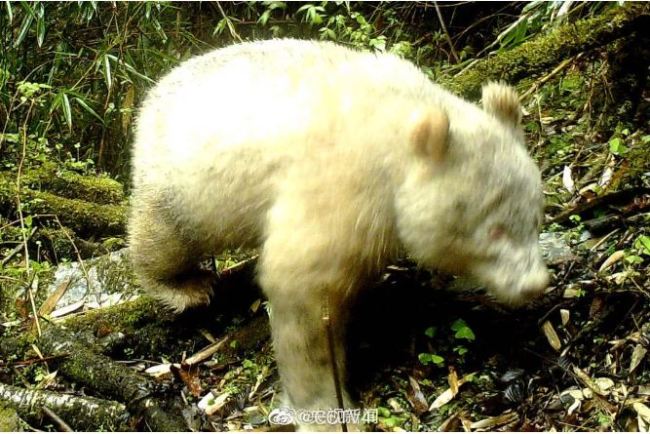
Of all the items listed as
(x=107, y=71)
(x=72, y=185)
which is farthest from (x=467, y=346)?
(x=107, y=71)

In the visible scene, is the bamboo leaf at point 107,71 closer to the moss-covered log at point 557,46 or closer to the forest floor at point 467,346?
the forest floor at point 467,346

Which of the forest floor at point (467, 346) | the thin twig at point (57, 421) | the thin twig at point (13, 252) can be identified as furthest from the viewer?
the thin twig at point (13, 252)

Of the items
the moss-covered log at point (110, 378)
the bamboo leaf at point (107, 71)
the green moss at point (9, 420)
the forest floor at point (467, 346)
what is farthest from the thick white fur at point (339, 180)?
the bamboo leaf at point (107, 71)

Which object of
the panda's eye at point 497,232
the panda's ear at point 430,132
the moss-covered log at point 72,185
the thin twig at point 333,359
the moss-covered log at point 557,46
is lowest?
the moss-covered log at point 72,185

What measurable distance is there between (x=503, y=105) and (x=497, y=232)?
632 millimetres

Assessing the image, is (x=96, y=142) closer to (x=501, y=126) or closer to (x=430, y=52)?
(x=430, y=52)

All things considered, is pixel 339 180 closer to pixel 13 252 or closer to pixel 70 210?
pixel 13 252

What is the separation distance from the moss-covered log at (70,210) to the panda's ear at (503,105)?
299 cm

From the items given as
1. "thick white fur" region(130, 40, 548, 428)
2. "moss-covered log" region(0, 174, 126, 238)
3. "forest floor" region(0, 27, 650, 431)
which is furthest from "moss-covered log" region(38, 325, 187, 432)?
"moss-covered log" region(0, 174, 126, 238)

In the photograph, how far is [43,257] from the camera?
5.07m

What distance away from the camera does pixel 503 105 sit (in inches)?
134

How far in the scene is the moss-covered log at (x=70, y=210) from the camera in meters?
5.27

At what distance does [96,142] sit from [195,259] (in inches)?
126

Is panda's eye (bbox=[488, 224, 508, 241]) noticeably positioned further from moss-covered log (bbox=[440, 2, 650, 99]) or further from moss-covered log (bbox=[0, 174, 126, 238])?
moss-covered log (bbox=[0, 174, 126, 238])
